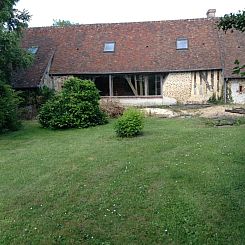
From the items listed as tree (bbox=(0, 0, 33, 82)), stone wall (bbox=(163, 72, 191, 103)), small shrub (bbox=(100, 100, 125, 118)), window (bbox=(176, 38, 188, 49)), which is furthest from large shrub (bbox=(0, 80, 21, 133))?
window (bbox=(176, 38, 188, 49))

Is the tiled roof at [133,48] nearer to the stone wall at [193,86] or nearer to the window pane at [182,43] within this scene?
the window pane at [182,43]

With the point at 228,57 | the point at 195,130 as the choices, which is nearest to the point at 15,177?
the point at 195,130

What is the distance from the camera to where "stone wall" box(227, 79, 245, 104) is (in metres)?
22.4

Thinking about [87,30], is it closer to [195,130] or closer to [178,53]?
[178,53]

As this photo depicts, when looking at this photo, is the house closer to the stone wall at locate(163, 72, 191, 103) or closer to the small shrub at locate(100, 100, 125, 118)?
the stone wall at locate(163, 72, 191, 103)

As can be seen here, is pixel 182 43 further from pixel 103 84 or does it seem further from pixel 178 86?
pixel 103 84

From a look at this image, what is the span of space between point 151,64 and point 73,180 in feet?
54.5

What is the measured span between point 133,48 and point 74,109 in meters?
9.66

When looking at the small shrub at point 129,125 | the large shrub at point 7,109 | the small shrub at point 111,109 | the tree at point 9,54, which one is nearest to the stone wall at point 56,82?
the small shrub at point 111,109

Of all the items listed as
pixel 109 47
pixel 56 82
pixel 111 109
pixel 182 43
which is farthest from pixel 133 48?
pixel 111 109

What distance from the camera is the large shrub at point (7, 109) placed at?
1547cm

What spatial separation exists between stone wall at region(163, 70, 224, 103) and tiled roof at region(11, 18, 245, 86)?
0.52 metres

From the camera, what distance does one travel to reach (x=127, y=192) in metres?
6.97

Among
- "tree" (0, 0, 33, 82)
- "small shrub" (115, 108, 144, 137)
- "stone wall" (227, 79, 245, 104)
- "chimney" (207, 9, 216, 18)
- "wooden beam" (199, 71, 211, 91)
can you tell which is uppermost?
"chimney" (207, 9, 216, 18)
